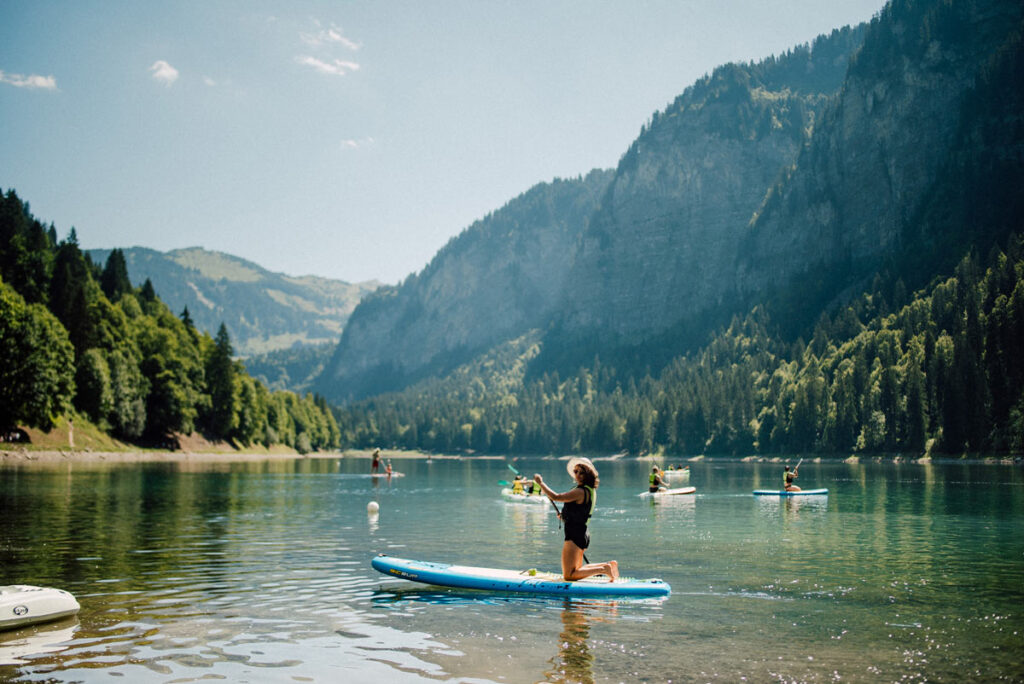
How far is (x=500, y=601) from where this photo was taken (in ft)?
81.7

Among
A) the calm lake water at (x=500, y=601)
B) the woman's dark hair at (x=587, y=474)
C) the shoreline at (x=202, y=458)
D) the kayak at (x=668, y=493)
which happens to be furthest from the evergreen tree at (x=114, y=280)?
the woman's dark hair at (x=587, y=474)

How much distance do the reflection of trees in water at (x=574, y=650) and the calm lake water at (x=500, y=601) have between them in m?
0.07

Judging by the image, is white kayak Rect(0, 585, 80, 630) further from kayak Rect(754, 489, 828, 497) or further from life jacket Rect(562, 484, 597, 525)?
kayak Rect(754, 489, 828, 497)

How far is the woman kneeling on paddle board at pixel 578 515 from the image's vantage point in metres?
24.3

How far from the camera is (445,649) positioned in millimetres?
19000

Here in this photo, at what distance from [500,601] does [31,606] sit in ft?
41.6

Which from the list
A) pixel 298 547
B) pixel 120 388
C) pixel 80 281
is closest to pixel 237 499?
pixel 298 547

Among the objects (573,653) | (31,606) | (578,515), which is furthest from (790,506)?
(31,606)

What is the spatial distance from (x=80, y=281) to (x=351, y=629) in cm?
12514

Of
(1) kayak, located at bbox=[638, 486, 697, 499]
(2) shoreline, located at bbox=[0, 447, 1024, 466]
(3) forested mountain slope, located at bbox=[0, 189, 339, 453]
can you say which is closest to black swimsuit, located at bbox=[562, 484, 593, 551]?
(1) kayak, located at bbox=[638, 486, 697, 499]

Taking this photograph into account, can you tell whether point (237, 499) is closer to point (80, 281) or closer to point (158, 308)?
point (80, 281)

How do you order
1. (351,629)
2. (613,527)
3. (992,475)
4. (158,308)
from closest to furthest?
(351,629), (613,527), (992,475), (158,308)

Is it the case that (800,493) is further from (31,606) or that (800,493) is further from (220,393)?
(220,393)

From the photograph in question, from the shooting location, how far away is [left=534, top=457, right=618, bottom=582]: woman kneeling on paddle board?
24.3 meters
